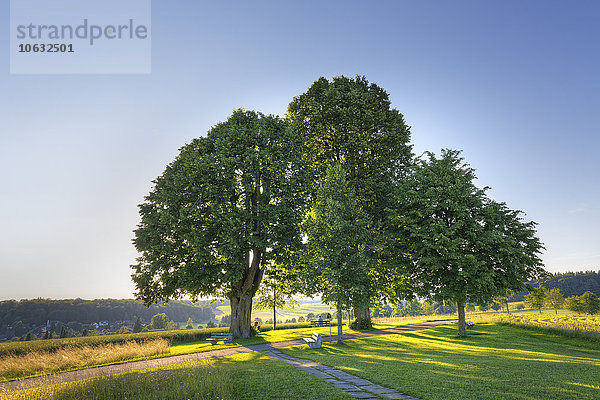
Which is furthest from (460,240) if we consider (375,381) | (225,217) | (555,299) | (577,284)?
(577,284)

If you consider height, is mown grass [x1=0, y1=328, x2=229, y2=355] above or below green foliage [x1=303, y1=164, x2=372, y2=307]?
below

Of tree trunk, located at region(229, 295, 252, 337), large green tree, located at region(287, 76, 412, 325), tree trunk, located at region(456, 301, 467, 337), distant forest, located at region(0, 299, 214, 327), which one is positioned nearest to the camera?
tree trunk, located at region(456, 301, 467, 337)

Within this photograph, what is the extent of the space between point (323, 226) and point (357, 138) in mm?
11696

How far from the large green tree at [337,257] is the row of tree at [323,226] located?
0.10 meters

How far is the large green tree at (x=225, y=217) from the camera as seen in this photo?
24688 mm

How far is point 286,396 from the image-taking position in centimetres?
881

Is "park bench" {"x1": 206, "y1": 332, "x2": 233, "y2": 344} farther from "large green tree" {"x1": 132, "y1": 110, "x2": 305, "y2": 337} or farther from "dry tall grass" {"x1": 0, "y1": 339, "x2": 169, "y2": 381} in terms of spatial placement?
"dry tall grass" {"x1": 0, "y1": 339, "x2": 169, "y2": 381}

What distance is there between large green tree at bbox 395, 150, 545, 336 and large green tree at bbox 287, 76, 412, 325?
9.91 ft

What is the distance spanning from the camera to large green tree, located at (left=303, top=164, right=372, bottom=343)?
2191cm

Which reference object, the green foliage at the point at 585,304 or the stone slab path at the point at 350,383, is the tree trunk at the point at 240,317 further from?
the green foliage at the point at 585,304

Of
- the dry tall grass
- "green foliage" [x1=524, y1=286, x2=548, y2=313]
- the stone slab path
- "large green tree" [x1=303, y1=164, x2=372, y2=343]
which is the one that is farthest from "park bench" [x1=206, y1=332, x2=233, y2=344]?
"green foliage" [x1=524, y1=286, x2=548, y2=313]

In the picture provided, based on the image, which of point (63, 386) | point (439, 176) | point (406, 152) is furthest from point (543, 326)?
point (63, 386)

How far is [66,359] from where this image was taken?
57.5 feet

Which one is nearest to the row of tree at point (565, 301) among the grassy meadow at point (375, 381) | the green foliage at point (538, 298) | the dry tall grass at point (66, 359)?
the green foliage at point (538, 298)
